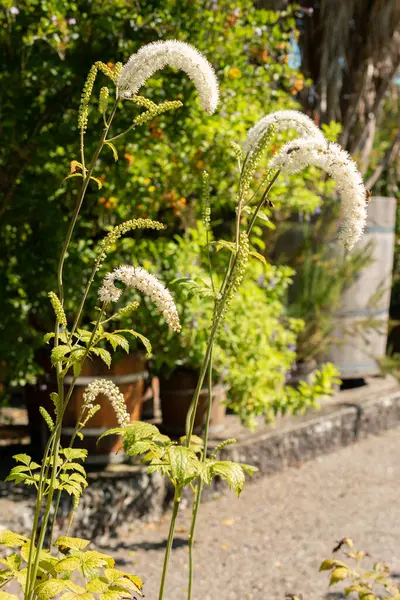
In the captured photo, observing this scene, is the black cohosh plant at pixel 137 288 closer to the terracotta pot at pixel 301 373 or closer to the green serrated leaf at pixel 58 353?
the green serrated leaf at pixel 58 353

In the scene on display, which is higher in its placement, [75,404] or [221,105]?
→ [221,105]

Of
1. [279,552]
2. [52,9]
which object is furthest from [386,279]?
[52,9]

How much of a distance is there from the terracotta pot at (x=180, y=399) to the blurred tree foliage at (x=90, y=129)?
0.65 m

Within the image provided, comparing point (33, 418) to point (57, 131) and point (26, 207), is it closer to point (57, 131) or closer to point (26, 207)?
point (26, 207)

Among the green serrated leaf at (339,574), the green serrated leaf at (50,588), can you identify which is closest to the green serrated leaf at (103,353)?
the green serrated leaf at (50,588)

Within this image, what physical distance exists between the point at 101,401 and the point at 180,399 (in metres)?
0.57

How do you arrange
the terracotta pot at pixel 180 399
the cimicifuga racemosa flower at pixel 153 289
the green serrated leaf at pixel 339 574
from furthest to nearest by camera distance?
the terracotta pot at pixel 180 399, the green serrated leaf at pixel 339 574, the cimicifuga racemosa flower at pixel 153 289

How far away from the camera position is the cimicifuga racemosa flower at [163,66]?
4.72ft

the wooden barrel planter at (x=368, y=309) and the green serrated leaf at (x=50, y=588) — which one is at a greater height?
the wooden barrel planter at (x=368, y=309)

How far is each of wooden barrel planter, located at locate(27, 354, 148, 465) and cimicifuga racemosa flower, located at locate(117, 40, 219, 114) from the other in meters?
2.03

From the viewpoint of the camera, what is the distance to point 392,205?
18.5ft

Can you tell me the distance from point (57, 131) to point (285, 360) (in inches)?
64.5

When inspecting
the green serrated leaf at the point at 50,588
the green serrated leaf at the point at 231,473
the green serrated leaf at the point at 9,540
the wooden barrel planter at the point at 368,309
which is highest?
the wooden barrel planter at the point at 368,309

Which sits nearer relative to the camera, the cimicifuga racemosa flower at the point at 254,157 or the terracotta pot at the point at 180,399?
the cimicifuga racemosa flower at the point at 254,157
